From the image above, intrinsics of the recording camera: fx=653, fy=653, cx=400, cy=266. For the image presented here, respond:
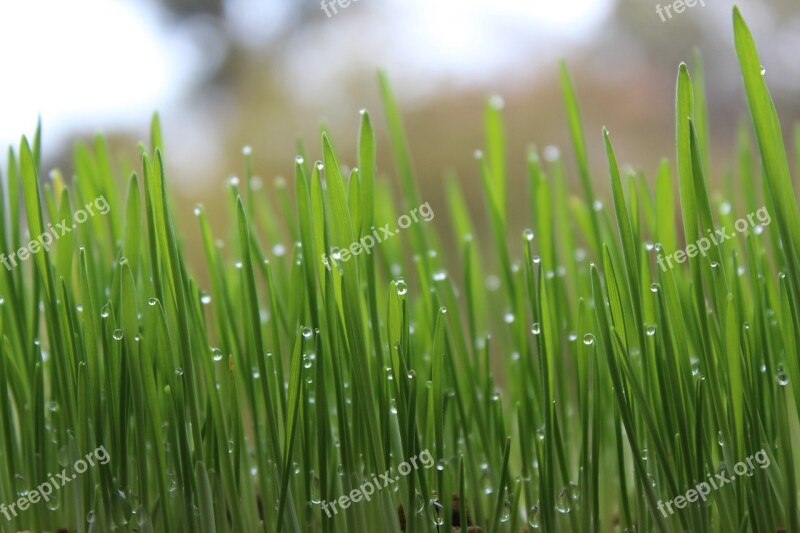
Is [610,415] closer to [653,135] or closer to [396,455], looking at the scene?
[396,455]

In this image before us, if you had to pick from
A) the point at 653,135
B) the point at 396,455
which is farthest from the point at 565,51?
the point at 396,455

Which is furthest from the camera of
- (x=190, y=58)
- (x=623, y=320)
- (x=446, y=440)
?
(x=190, y=58)

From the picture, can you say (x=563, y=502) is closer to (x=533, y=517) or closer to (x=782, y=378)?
(x=533, y=517)

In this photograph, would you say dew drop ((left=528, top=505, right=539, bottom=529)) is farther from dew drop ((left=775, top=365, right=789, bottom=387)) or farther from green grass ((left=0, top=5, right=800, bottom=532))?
dew drop ((left=775, top=365, right=789, bottom=387))

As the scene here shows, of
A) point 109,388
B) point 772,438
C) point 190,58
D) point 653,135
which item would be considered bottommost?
point 772,438

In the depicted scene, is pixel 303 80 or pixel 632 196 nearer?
pixel 632 196

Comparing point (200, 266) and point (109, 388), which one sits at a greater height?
point (200, 266)

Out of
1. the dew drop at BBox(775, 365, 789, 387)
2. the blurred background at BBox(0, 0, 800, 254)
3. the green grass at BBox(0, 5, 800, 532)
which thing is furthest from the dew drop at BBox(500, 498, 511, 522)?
the blurred background at BBox(0, 0, 800, 254)

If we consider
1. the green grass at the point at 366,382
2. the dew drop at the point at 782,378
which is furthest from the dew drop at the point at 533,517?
the dew drop at the point at 782,378
